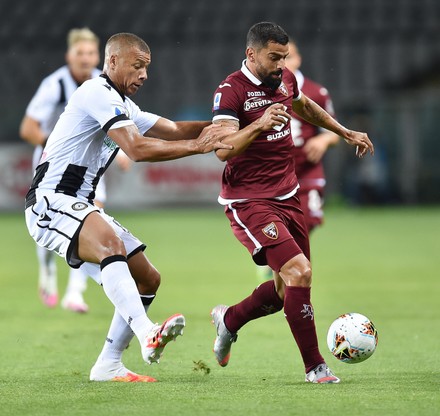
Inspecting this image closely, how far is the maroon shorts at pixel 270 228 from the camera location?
6.22 meters

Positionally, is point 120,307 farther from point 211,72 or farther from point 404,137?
point 211,72

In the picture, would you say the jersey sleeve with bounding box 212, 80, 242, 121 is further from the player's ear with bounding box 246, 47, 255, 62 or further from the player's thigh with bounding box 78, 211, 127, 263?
the player's thigh with bounding box 78, 211, 127, 263

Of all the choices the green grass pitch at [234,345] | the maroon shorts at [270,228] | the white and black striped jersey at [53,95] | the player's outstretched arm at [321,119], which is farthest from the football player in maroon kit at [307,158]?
the maroon shorts at [270,228]

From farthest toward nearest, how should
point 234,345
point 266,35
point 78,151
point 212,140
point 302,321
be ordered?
1. point 234,345
2. point 266,35
3. point 78,151
4. point 302,321
5. point 212,140

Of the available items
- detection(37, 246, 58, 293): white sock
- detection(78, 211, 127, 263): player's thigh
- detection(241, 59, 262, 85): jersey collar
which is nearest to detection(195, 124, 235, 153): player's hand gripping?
detection(241, 59, 262, 85): jersey collar

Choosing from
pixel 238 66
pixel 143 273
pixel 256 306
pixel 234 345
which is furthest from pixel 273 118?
pixel 238 66

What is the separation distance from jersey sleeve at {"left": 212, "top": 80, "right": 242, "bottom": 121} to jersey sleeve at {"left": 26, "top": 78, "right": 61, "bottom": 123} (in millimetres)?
3661

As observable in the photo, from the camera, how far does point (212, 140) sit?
5.72 metres

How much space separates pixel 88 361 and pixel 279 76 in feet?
7.78

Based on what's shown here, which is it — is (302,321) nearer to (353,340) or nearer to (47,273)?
(353,340)

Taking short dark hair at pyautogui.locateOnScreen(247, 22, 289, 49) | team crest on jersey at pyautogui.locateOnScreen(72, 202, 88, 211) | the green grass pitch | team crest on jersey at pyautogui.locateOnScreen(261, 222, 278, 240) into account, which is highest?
short dark hair at pyautogui.locateOnScreen(247, 22, 289, 49)

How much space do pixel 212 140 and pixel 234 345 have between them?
251cm

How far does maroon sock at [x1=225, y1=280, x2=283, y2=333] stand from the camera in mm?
6805

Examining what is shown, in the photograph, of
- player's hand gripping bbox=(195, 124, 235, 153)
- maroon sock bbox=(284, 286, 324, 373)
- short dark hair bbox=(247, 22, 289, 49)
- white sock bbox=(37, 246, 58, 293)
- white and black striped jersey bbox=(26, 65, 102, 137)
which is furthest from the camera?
white sock bbox=(37, 246, 58, 293)
